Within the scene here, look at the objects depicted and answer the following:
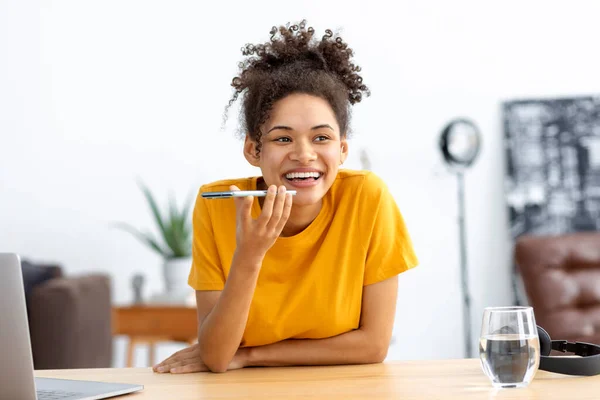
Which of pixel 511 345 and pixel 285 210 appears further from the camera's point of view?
pixel 285 210

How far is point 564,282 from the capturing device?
2.86 m

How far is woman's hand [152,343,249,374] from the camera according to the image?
134cm

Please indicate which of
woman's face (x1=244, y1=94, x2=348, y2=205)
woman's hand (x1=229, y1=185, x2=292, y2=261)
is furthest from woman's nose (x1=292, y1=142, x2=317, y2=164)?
woman's hand (x1=229, y1=185, x2=292, y2=261)

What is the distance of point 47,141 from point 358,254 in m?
2.72

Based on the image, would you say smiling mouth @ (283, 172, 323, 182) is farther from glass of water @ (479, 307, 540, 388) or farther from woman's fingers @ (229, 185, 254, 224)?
glass of water @ (479, 307, 540, 388)

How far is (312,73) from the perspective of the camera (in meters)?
1.56

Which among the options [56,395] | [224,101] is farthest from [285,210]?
[224,101]

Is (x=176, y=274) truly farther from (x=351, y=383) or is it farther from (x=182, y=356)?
(x=351, y=383)

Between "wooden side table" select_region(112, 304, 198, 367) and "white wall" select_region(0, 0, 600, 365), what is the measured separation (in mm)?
424

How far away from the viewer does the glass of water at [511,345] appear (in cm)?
107

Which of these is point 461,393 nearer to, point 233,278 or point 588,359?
point 588,359

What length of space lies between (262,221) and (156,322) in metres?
2.29

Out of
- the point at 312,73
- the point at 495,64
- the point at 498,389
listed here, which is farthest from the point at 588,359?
the point at 495,64

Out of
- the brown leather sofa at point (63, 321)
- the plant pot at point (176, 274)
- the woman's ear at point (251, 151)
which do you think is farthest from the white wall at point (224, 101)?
the woman's ear at point (251, 151)
